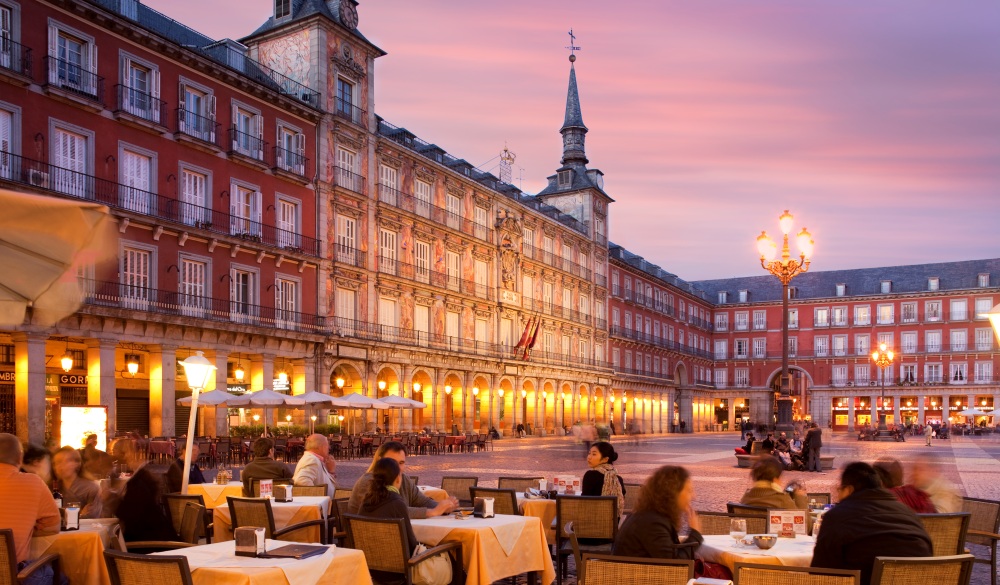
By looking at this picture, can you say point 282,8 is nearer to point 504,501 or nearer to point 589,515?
point 504,501

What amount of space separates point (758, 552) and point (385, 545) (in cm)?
241

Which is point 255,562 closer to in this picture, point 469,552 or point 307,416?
point 469,552

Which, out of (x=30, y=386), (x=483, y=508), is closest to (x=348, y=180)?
(x=30, y=386)

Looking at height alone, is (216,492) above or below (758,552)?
below

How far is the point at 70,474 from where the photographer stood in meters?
7.77

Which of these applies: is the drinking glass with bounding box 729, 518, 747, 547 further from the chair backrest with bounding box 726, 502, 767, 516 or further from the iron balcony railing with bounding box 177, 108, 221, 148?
the iron balcony railing with bounding box 177, 108, 221, 148

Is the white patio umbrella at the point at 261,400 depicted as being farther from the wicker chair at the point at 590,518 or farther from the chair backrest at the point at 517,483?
the wicker chair at the point at 590,518

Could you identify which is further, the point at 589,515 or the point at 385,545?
the point at 589,515

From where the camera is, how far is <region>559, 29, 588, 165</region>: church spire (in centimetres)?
5359

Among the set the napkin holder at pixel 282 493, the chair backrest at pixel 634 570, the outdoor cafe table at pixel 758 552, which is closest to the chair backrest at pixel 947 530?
the outdoor cafe table at pixel 758 552

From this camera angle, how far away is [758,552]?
5.48 m

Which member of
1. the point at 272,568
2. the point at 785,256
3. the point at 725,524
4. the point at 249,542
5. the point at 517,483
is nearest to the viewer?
the point at 272,568

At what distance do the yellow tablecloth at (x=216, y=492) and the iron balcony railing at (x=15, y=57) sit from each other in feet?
49.9

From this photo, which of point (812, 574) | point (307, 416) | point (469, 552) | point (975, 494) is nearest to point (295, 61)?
point (307, 416)
